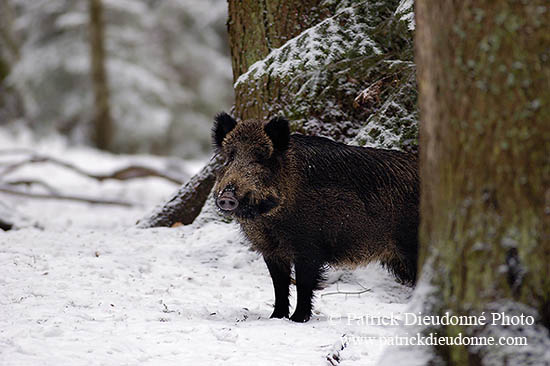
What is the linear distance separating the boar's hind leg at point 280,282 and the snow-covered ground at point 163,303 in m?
0.17

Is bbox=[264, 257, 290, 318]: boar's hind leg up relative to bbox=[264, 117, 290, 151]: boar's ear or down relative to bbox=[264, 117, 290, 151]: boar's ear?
down

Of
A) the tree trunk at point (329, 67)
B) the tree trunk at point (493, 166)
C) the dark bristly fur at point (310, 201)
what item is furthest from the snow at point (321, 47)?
the tree trunk at point (493, 166)

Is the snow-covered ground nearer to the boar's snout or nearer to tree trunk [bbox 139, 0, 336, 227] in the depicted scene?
the boar's snout

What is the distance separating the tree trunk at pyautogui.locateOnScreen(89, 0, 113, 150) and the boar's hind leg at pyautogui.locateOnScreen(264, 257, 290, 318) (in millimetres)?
16880

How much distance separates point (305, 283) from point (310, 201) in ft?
2.04

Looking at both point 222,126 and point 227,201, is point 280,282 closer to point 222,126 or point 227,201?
point 227,201

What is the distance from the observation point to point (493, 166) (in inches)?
97.0

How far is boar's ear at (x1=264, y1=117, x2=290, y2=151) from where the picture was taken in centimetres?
453

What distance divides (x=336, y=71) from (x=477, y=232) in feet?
11.6

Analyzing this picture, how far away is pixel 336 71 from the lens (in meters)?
5.79

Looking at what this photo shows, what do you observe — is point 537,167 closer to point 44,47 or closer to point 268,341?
point 268,341

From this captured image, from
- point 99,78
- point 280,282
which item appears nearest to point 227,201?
point 280,282

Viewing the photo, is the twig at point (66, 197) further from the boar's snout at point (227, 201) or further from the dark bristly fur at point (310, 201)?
the boar's snout at point (227, 201)

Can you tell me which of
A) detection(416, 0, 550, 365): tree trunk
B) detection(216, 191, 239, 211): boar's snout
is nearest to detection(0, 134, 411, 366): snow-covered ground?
detection(216, 191, 239, 211): boar's snout
